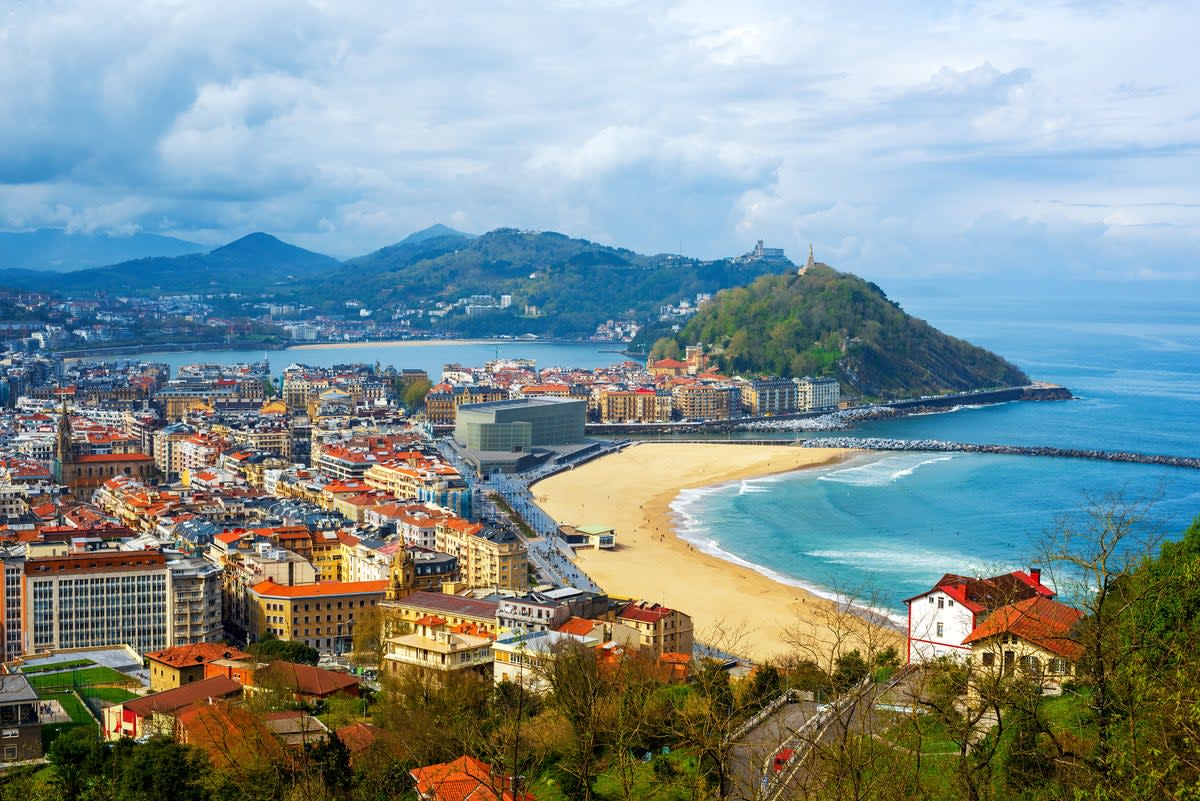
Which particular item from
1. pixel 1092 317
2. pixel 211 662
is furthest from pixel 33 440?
pixel 1092 317

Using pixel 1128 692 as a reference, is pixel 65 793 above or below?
below

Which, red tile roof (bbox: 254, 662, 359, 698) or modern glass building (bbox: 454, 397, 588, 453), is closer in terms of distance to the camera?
red tile roof (bbox: 254, 662, 359, 698)

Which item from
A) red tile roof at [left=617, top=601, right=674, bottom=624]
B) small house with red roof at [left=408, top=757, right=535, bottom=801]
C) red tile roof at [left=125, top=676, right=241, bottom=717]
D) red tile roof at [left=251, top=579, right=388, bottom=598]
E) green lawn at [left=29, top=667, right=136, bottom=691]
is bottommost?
green lawn at [left=29, top=667, right=136, bottom=691]

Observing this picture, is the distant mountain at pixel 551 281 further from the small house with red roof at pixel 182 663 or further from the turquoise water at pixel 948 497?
the small house with red roof at pixel 182 663

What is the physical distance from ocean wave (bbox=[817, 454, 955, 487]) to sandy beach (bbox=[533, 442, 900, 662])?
2081mm

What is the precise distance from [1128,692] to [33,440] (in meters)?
46.2

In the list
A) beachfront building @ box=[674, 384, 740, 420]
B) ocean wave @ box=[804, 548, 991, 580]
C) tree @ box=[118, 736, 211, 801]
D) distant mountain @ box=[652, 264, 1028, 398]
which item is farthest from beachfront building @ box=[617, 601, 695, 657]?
distant mountain @ box=[652, 264, 1028, 398]

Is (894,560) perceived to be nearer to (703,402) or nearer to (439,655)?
(439,655)

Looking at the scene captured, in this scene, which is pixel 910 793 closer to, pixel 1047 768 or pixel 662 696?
pixel 1047 768

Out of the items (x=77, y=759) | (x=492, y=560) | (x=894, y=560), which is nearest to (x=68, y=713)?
(x=77, y=759)

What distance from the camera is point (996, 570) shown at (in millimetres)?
25938

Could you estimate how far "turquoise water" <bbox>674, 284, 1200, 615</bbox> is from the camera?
29.5 m

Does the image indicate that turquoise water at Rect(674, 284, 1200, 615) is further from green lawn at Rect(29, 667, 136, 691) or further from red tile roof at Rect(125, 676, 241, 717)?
green lawn at Rect(29, 667, 136, 691)

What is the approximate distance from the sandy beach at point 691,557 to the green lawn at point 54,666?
982cm
